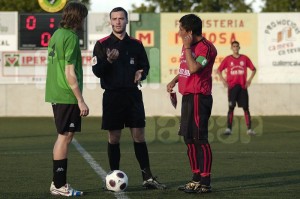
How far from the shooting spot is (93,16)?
30344 millimetres

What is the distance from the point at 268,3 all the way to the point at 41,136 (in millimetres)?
41207

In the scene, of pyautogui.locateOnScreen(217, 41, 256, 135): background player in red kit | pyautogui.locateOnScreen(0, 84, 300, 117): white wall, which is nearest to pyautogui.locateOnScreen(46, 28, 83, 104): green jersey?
pyautogui.locateOnScreen(217, 41, 256, 135): background player in red kit

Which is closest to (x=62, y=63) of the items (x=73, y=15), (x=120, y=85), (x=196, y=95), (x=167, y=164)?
(x=73, y=15)

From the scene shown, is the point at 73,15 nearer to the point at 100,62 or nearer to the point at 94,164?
the point at 100,62

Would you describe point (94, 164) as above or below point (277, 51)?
below

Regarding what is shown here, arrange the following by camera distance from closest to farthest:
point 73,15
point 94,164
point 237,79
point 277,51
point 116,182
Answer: point 73,15, point 116,182, point 94,164, point 237,79, point 277,51

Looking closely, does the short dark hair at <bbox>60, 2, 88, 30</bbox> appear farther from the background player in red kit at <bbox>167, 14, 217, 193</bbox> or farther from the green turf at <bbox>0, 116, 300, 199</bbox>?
the green turf at <bbox>0, 116, 300, 199</bbox>

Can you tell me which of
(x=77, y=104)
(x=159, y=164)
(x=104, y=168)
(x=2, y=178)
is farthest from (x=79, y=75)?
(x=159, y=164)

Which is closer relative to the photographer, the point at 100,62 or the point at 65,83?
the point at 65,83

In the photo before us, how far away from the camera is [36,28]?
28656 mm

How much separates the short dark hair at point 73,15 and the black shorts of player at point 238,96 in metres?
10.8

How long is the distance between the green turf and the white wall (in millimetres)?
9115

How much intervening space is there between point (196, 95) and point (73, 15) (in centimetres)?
161

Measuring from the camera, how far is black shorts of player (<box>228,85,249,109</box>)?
62.6 ft
